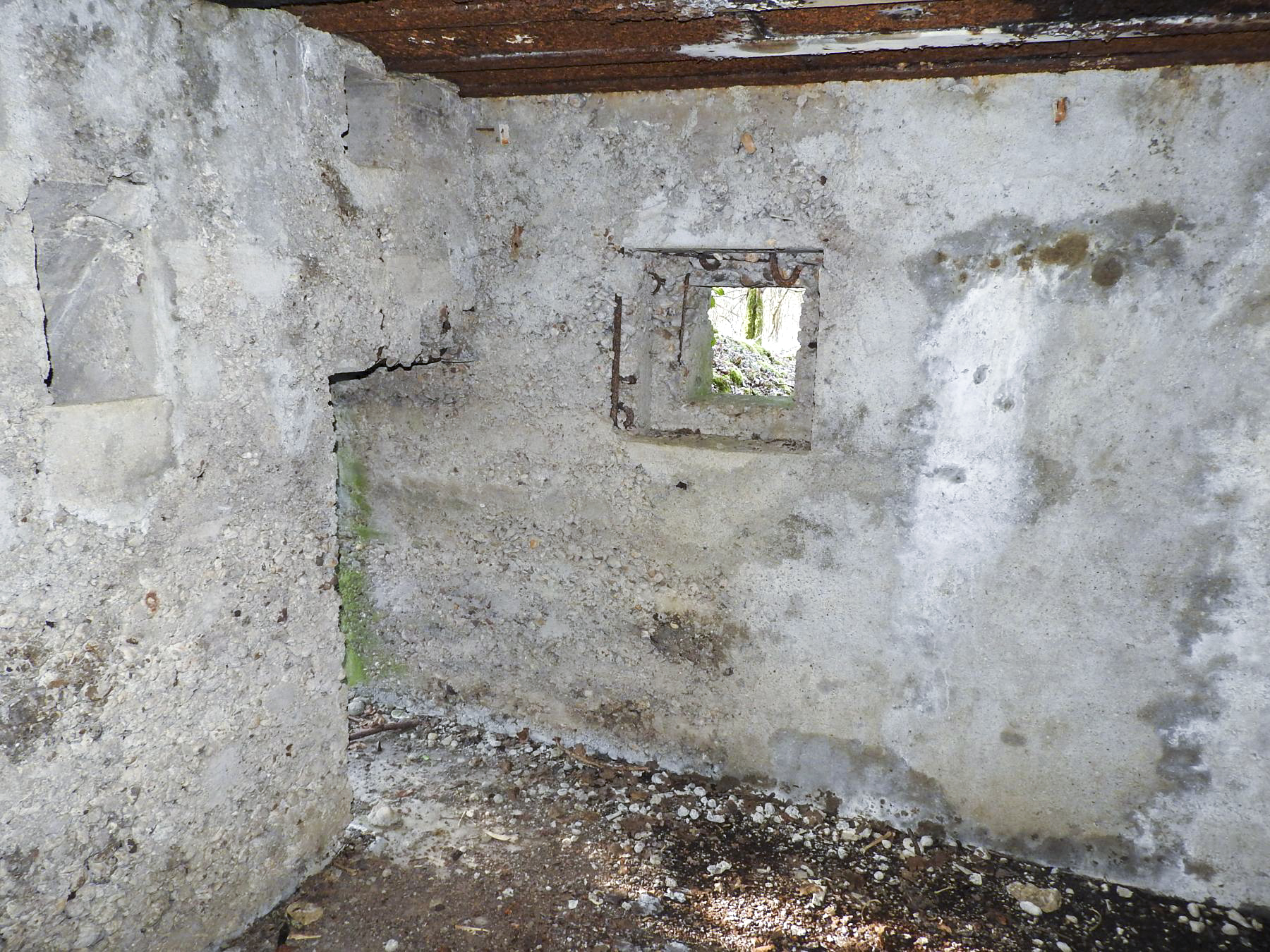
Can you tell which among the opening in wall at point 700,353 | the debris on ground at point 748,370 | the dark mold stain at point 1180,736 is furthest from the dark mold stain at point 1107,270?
the debris on ground at point 748,370

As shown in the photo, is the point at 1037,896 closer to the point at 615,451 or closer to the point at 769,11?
the point at 615,451

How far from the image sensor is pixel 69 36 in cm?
155

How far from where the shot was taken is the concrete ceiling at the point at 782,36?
67.4 inches

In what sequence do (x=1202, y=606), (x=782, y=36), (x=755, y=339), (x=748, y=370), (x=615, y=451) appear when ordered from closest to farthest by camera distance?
(x=782, y=36), (x=1202, y=606), (x=615, y=451), (x=748, y=370), (x=755, y=339)

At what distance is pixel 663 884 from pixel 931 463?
1609mm

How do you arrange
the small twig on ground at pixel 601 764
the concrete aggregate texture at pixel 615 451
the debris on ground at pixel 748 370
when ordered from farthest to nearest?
1. the debris on ground at pixel 748 370
2. the small twig on ground at pixel 601 764
3. the concrete aggregate texture at pixel 615 451

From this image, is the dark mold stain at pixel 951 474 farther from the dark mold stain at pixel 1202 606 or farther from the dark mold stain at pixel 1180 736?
the dark mold stain at pixel 1180 736

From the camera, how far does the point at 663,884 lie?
250 cm

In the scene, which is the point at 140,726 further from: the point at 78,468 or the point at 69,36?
the point at 69,36

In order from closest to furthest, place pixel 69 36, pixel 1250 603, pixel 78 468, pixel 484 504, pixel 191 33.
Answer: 1. pixel 69 36
2. pixel 78 468
3. pixel 191 33
4. pixel 1250 603
5. pixel 484 504

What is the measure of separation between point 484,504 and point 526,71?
1.57 meters

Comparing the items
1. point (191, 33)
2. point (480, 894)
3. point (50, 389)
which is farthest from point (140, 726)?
point (191, 33)

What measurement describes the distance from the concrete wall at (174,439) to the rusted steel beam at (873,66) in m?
0.35

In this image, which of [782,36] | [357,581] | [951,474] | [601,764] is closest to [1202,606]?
[951,474]
